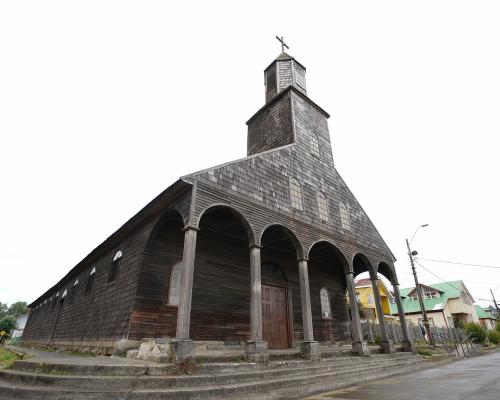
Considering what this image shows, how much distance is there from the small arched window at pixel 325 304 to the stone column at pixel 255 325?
7338mm

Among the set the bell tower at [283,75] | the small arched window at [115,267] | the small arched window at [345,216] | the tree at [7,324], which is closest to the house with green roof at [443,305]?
the small arched window at [345,216]

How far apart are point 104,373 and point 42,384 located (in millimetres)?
982

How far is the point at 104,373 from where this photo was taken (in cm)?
539

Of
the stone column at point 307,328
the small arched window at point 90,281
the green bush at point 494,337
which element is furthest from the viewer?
the green bush at point 494,337

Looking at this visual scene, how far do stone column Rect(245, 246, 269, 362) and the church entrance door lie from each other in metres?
3.58

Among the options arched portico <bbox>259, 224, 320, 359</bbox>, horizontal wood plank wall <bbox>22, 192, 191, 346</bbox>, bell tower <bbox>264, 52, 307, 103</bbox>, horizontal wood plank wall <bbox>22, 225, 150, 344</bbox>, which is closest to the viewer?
horizontal wood plank wall <bbox>22, 192, 191, 346</bbox>

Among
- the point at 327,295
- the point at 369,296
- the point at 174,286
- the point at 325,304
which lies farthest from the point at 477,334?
the point at 174,286

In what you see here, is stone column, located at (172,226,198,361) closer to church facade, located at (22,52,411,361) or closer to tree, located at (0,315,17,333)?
church facade, located at (22,52,411,361)

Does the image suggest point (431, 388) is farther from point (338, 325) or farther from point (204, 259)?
point (338, 325)

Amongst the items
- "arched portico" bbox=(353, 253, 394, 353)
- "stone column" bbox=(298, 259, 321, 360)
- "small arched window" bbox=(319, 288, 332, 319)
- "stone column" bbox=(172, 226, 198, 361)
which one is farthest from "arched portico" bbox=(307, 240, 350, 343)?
"stone column" bbox=(172, 226, 198, 361)

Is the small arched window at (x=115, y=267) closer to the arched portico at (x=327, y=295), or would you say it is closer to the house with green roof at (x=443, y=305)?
the arched portico at (x=327, y=295)

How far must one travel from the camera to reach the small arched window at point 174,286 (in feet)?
32.2

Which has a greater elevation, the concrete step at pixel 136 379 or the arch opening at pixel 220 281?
the arch opening at pixel 220 281

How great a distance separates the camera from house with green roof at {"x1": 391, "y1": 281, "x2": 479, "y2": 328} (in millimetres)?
37188
